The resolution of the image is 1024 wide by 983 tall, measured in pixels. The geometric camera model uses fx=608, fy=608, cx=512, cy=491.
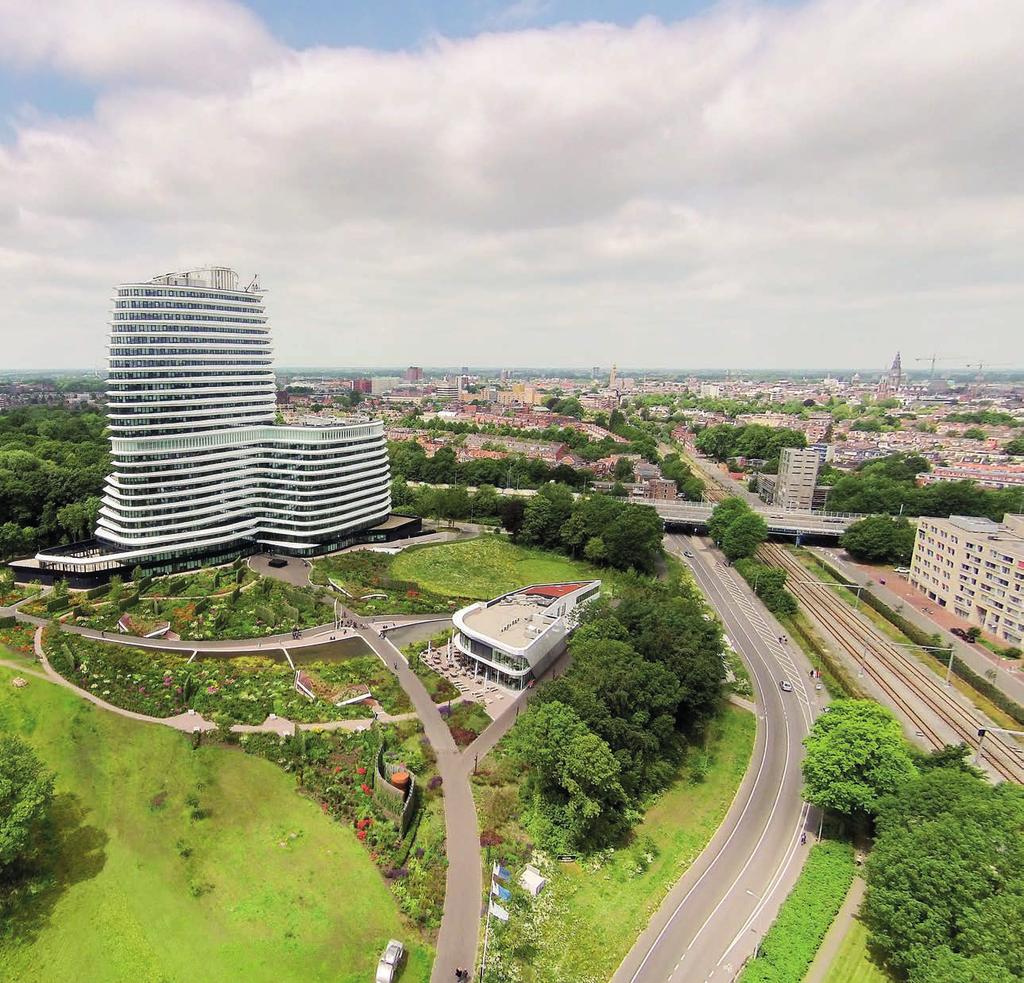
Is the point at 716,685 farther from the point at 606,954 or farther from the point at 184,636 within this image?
the point at 184,636

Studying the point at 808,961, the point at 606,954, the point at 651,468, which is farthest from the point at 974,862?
the point at 651,468

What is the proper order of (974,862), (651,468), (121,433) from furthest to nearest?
(651,468) < (121,433) < (974,862)

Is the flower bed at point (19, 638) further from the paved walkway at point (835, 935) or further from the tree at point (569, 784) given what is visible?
the paved walkway at point (835, 935)

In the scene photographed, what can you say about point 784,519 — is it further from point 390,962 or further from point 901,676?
point 390,962

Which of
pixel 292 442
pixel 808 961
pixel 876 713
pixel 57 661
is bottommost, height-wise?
pixel 808 961

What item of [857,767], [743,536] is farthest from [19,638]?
[743,536]

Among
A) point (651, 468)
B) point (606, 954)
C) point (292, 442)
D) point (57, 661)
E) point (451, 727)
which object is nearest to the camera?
point (606, 954)

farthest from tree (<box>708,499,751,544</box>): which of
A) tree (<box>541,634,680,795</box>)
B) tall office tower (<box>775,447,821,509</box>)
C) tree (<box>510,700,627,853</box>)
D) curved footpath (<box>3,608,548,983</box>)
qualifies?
tree (<box>510,700,627,853</box>)
